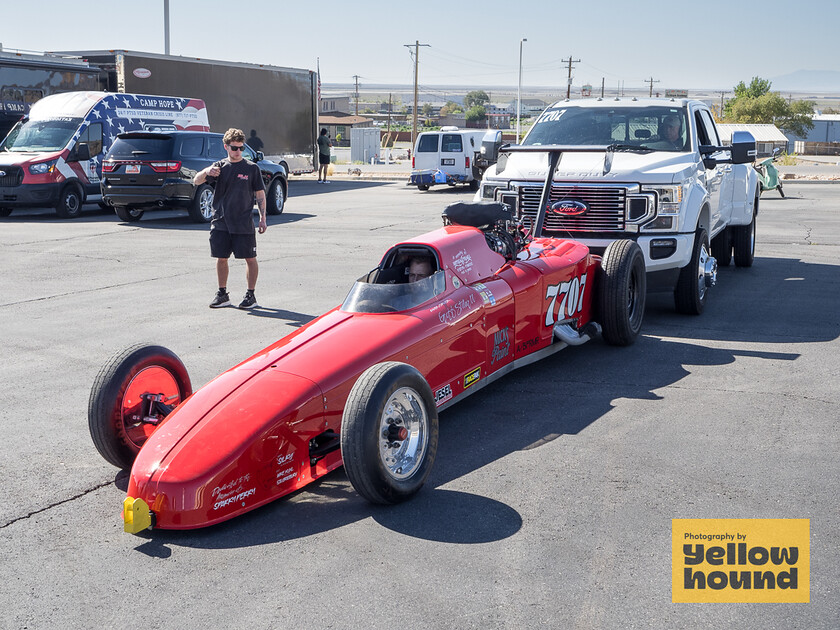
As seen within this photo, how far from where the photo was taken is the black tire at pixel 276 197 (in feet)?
68.1

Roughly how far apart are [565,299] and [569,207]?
77.4 inches

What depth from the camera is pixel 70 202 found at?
2019 centimetres

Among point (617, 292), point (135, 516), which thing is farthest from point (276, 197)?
point (135, 516)

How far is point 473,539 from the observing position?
437cm

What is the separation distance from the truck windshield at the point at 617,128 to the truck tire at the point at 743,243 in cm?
320

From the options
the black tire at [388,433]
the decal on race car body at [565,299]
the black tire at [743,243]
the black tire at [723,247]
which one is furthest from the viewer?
the black tire at [723,247]

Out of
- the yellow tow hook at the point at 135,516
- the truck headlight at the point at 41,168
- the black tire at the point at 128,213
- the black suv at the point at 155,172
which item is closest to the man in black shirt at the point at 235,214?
the yellow tow hook at the point at 135,516

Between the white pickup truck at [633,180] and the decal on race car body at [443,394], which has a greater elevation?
the white pickup truck at [633,180]

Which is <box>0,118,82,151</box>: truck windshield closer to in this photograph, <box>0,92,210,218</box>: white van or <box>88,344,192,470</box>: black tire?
<box>0,92,210,218</box>: white van

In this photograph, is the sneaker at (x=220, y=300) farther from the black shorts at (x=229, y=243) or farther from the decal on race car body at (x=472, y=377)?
the decal on race car body at (x=472, y=377)

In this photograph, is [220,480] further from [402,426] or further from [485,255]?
[485,255]

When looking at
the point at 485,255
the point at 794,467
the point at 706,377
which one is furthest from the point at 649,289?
the point at 794,467

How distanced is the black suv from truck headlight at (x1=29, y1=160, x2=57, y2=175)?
143 cm

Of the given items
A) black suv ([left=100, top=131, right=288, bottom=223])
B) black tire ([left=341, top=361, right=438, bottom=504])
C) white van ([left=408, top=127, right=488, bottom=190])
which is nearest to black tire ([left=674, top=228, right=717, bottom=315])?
black tire ([left=341, top=361, right=438, bottom=504])
